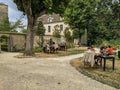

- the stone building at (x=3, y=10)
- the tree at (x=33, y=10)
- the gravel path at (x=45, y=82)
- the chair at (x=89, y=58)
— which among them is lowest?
the gravel path at (x=45, y=82)

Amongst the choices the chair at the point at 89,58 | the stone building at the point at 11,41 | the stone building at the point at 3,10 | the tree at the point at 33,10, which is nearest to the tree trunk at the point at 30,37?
the tree at the point at 33,10

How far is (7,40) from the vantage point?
2373cm

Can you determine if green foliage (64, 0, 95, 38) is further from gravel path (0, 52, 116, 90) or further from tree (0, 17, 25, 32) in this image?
gravel path (0, 52, 116, 90)

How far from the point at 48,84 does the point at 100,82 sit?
7.16 ft

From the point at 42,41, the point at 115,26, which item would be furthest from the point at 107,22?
the point at 42,41

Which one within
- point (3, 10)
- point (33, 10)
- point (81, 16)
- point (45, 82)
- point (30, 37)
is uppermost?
point (3, 10)

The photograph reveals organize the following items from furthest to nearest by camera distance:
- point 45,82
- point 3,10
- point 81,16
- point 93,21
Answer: point 3,10 < point 93,21 < point 81,16 < point 45,82

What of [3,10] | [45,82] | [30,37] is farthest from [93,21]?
[45,82]

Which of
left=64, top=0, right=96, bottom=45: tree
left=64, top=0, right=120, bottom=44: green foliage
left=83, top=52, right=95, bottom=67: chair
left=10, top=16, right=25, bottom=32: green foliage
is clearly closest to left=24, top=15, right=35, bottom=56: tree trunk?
left=83, top=52, right=95, bottom=67: chair

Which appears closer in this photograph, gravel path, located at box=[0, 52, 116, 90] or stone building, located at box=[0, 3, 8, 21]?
gravel path, located at box=[0, 52, 116, 90]

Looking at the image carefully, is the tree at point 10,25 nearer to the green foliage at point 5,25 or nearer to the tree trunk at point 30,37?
the green foliage at point 5,25

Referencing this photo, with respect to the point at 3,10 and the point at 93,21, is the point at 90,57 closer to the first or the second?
the point at 93,21

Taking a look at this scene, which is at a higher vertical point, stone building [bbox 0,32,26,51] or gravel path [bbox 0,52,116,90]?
stone building [bbox 0,32,26,51]

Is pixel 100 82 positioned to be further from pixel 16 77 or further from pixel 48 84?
pixel 16 77
